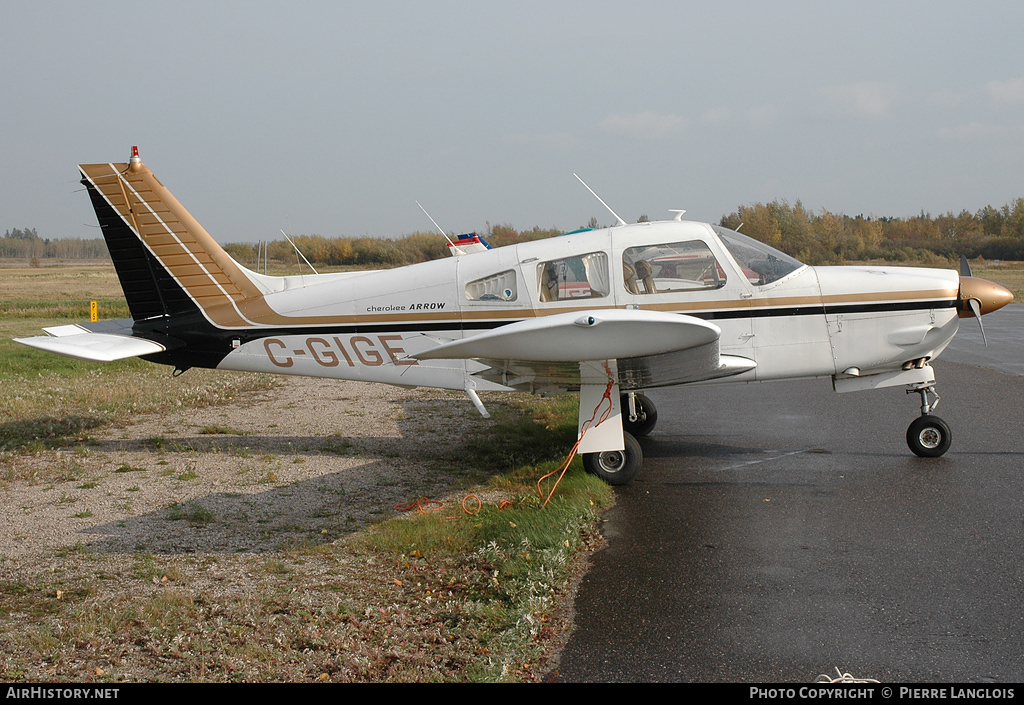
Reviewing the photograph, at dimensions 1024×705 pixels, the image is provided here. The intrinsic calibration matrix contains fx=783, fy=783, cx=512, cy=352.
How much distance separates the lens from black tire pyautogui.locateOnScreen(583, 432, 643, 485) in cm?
686

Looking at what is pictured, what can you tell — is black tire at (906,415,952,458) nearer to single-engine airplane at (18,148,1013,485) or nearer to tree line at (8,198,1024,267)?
single-engine airplane at (18,148,1013,485)

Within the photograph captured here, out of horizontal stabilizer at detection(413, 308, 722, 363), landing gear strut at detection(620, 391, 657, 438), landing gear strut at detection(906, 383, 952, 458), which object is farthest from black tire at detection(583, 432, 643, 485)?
landing gear strut at detection(906, 383, 952, 458)

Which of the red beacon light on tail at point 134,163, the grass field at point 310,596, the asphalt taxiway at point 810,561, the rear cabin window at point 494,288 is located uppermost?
the red beacon light on tail at point 134,163

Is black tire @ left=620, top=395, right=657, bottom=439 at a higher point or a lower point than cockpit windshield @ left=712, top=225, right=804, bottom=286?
lower

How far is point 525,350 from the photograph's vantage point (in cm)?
552

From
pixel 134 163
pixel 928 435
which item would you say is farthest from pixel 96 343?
pixel 928 435

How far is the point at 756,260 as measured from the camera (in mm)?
7191

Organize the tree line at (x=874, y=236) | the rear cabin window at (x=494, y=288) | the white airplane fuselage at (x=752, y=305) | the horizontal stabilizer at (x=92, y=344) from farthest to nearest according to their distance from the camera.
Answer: the tree line at (x=874, y=236) → the horizontal stabilizer at (x=92, y=344) → the rear cabin window at (x=494, y=288) → the white airplane fuselage at (x=752, y=305)

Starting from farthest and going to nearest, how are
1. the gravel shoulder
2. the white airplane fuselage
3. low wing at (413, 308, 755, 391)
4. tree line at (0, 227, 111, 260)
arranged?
tree line at (0, 227, 111, 260) → the white airplane fuselage → the gravel shoulder → low wing at (413, 308, 755, 391)

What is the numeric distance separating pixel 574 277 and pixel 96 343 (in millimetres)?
4812

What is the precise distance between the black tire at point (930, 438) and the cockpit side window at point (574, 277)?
10.7 ft

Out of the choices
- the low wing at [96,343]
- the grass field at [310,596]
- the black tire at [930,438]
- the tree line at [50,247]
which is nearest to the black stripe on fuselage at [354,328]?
the low wing at [96,343]

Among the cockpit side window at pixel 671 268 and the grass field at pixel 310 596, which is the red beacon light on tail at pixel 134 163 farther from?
the cockpit side window at pixel 671 268

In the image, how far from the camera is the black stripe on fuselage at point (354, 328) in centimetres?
706
